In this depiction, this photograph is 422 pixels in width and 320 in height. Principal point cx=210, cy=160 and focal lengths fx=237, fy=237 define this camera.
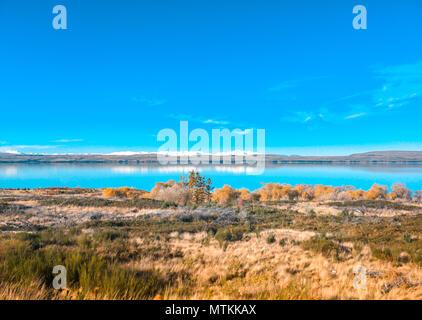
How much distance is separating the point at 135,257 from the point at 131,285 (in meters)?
3.46

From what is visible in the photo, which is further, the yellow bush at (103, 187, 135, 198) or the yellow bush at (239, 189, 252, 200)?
the yellow bush at (239, 189, 252, 200)

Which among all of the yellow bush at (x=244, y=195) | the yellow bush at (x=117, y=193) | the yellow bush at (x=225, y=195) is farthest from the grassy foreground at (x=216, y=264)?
the yellow bush at (x=117, y=193)

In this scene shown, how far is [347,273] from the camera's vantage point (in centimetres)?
582

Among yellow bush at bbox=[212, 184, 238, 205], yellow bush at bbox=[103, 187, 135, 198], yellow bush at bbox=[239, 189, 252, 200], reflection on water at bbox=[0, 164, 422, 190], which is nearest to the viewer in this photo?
yellow bush at bbox=[212, 184, 238, 205]

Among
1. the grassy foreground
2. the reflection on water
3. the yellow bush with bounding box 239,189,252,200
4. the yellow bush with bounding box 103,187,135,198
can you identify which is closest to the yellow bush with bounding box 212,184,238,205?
the yellow bush with bounding box 239,189,252,200

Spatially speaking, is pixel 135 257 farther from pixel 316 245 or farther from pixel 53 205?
pixel 53 205

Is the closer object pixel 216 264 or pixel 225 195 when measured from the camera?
pixel 216 264

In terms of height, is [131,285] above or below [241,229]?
above

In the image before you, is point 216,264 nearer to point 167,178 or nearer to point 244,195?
point 244,195

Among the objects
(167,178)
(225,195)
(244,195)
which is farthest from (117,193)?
(167,178)

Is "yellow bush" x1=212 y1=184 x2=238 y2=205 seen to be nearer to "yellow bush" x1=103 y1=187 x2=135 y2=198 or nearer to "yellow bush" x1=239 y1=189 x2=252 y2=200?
"yellow bush" x1=239 y1=189 x2=252 y2=200
